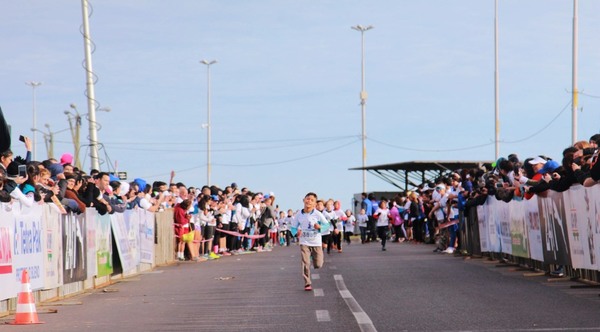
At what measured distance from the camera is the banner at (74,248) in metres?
19.2

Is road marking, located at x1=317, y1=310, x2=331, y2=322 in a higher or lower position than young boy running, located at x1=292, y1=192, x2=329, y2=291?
lower

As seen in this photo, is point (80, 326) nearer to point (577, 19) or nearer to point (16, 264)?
point (16, 264)

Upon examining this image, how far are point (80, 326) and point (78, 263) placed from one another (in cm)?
631

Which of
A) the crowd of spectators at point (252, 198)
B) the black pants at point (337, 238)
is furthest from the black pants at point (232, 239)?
the black pants at point (337, 238)

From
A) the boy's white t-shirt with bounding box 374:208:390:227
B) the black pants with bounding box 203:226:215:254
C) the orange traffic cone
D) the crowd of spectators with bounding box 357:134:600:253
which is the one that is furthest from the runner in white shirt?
the orange traffic cone

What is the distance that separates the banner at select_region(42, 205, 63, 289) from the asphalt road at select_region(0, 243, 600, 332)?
1.36 ft

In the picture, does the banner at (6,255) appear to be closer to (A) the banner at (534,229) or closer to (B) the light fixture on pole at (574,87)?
(A) the banner at (534,229)

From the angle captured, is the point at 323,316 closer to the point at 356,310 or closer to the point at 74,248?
the point at 356,310

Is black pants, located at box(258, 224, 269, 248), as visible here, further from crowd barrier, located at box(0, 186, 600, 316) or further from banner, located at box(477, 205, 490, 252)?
crowd barrier, located at box(0, 186, 600, 316)

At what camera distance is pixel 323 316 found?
46.1 ft

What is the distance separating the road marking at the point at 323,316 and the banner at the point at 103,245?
305 inches

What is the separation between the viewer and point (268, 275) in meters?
24.3

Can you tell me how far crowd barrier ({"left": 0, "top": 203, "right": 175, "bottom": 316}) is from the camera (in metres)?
15.7

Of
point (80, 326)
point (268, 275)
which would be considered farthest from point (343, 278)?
point (80, 326)
